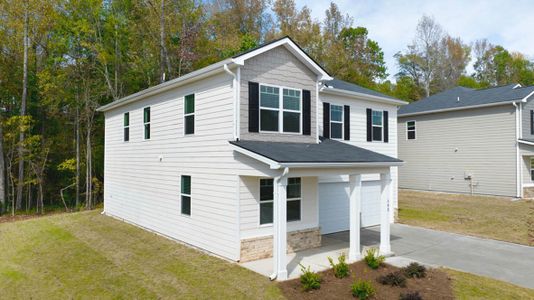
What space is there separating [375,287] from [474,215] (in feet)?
36.7

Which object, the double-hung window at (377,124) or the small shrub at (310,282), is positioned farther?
the double-hung window at (377,124)

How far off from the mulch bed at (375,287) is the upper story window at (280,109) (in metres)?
4.16

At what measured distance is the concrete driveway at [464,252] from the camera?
8781 millimetres

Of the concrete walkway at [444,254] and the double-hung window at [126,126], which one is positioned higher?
the double-hung window at [126,126]

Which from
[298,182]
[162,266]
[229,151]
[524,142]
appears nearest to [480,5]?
[524,142]

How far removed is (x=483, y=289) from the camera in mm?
7543

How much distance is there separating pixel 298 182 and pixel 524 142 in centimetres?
1638

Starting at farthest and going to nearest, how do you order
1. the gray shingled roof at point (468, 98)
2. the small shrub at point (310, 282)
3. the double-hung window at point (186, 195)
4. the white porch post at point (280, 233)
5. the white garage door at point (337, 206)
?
1. the gray shingled roof at point (468, 98)
2. the white garage door at point (337, 206)
3. the double-hung window at point (186, 195)
4. the white porch post at point (280, 233)
5. the small shrub at point (310, 282)

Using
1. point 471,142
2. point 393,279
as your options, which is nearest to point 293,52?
point 393,279

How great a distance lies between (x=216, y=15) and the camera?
2986 cm

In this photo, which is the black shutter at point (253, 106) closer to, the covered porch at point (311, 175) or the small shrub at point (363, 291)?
the covered porch at point (311, 175)

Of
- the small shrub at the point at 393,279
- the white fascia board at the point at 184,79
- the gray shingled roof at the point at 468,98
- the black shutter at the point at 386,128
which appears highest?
the gray shingled roof at the point at 468,98

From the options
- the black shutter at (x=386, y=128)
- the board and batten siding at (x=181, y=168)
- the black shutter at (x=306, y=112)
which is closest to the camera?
the board and batten siding at (x=181, y=168)

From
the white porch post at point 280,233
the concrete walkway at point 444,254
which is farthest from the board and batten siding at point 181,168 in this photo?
the concrete walkway at point 444,254
